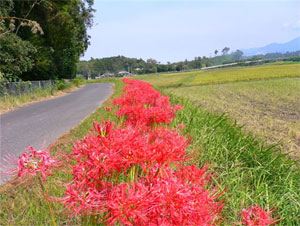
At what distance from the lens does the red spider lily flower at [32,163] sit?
35.4 inches

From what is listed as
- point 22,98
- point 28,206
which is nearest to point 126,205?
point 28,206

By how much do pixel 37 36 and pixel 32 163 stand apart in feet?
65.7

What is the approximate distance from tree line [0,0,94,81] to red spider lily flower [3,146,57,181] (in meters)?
9.85

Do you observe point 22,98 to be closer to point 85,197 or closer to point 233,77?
point 85,197

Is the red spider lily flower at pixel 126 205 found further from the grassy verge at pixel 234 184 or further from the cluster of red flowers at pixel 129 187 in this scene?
the grassy verge at pixel 234 184

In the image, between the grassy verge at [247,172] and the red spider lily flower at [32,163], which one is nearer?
the red spider lily flower at [32,163]

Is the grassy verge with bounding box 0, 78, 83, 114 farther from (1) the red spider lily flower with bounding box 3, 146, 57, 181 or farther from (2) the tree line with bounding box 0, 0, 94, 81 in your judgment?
(1) the red spider lily flower with bounding box 3, 146, 57, 181

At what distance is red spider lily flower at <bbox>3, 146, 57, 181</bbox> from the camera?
0.90 meters

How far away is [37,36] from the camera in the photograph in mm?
18281

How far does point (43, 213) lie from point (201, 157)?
6.08 feet

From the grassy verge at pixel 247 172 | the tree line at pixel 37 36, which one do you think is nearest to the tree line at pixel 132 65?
the tree line at pixel 37 36

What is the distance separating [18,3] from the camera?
1627 centimetres

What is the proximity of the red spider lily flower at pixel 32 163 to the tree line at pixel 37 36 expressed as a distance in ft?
32.3

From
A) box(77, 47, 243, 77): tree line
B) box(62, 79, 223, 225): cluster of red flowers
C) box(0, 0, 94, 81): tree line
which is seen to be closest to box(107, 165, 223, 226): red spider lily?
box(62, 79, 223, 225): cluster of red flowers
